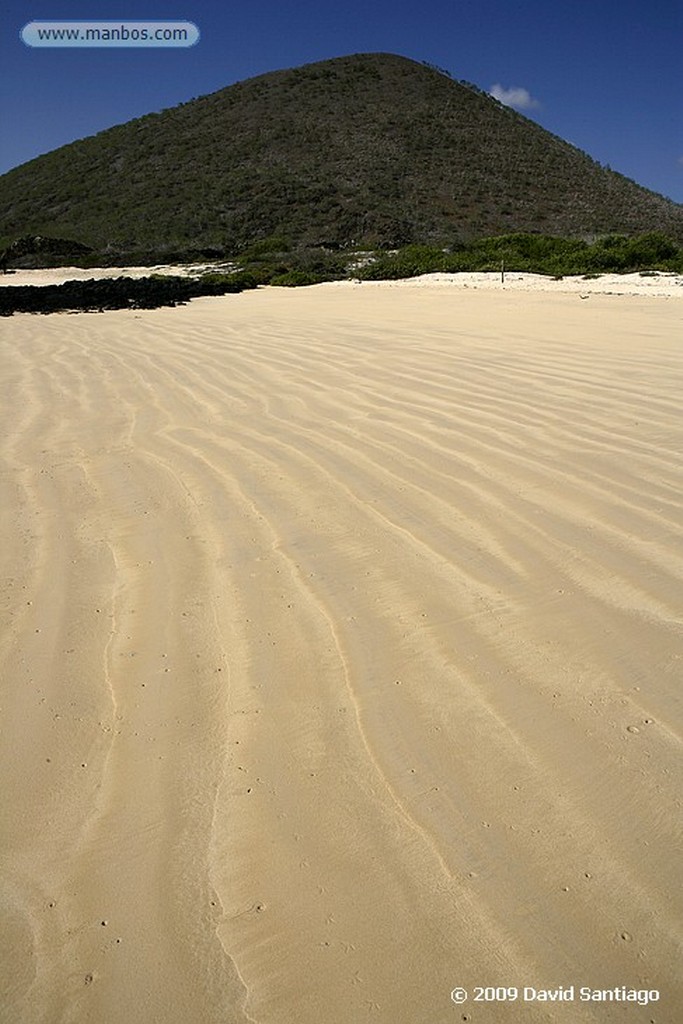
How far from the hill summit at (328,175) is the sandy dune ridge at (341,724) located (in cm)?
2532

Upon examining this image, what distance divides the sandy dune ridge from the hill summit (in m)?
25.3

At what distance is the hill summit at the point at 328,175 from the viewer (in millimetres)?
33000

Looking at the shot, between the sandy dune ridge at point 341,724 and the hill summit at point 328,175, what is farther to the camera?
the hill summit at point 328,175

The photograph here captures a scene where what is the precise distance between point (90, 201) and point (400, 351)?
38.3 m

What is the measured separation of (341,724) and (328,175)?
40.7 metres

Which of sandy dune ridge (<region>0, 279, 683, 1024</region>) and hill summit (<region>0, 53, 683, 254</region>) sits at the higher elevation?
hill summit (<region>0, 53, 683, 254</region>)

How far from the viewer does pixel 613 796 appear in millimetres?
1489

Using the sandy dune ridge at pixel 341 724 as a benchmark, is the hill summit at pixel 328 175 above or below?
above

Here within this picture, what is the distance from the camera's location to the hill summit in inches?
1299

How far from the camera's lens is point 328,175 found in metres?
38.5

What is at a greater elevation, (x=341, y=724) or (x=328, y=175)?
(x=328, y=175)

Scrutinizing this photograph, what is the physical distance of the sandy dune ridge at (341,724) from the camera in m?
1.20

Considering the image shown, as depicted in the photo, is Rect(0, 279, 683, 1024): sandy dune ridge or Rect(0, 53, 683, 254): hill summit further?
Rect(0, 53, 683, 254): hill summit

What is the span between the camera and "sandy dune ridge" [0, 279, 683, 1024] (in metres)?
1.20
